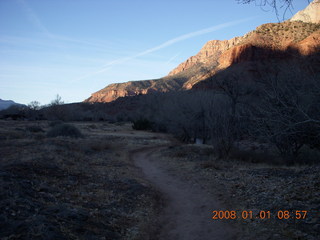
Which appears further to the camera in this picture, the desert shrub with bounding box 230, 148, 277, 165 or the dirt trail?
the desert shrub with bounding box 230, 148, 277, 165

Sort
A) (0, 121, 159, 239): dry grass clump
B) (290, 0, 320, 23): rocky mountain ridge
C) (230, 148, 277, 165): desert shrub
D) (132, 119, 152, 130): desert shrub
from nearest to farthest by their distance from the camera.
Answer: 1. (0, 121, 159, 239): dry grass clump
2. (290, 0, 320, 23): rocky mountain ridge
3. (230, 148, 277, 165): desert shrub
4. (132, 119, 152, 130): desert shrub

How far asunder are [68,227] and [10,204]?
114cm

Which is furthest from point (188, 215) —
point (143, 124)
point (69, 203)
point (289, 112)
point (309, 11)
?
point (143, 124)

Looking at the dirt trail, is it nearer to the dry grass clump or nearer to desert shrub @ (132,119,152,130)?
the dry grass clump

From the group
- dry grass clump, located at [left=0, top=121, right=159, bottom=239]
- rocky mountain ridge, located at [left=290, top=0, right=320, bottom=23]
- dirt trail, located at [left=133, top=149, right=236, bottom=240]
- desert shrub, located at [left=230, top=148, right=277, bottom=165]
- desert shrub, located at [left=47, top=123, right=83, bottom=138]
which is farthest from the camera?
desert shrub, located at [left=47, top=123, right=83, bottom=138]
